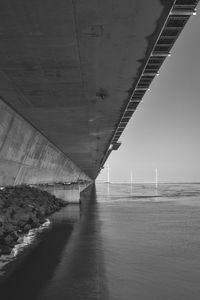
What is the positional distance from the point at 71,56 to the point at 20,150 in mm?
17716

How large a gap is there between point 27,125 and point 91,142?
1498 cm

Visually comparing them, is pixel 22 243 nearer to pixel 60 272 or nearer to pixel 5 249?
pixel 5 249

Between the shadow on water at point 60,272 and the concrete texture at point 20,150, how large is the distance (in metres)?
8.55

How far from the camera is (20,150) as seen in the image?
32188 millimetres

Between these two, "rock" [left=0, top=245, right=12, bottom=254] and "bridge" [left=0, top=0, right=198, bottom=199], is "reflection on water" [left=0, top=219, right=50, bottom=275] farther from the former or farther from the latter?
"bridge" [left=0, top=0, right=198, bottom=199]

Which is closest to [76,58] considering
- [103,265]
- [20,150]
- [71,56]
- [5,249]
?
[71,56]

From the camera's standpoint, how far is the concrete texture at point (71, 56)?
11.8m

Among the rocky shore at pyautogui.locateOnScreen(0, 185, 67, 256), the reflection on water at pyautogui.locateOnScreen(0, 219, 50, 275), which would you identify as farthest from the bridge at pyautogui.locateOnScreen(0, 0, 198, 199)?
the reflection on water at pyautogui.locateOnScreen(0, 219, 50, 275)

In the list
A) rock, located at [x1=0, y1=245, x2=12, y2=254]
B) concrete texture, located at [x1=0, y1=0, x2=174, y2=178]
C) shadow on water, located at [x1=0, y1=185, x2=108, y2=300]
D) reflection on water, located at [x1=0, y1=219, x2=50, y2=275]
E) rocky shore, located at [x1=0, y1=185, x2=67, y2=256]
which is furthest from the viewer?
rocky shore, located at [x1=0, y1=185, x2=67, y2=256]

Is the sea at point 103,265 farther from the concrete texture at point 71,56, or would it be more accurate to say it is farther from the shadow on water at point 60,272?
the concrete texture at point 71,56

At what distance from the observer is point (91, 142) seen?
44.3 m

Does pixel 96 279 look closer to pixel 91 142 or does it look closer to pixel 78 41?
pixel 78 41

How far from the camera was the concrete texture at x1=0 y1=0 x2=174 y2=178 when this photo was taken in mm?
11781

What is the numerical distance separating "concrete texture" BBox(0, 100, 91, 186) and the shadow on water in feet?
28.1
